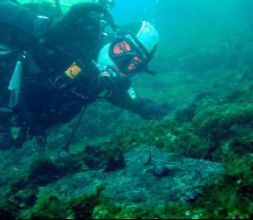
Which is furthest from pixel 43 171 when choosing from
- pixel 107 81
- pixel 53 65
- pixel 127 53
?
pixel 127 53

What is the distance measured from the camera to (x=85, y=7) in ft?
23.2

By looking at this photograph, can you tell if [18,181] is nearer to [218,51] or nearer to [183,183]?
[183,183]

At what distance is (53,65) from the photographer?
24.0ft

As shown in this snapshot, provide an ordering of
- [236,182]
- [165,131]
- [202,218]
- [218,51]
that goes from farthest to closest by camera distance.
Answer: [218,51], [165,131], [236,182], [202,218]

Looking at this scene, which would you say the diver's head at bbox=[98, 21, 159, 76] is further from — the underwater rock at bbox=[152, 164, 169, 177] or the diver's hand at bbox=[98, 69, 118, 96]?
the underwater rock at bbox=[152, 164, 169, 177]

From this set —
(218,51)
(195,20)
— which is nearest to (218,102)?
(218,51)

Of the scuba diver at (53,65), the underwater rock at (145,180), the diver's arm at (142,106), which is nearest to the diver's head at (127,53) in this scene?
the scuba diver at (53,65)

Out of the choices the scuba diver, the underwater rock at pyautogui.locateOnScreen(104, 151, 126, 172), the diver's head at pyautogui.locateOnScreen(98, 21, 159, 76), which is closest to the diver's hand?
the scuba diver

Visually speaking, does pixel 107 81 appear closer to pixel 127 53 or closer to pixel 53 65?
pixel 127 53

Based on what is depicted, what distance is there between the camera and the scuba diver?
6.94 meters

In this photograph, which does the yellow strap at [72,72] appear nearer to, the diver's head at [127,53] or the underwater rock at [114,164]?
the diver's head at [127,53]

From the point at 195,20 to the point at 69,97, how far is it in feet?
96.4

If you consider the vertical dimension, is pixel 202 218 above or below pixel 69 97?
above

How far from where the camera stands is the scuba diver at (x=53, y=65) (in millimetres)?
6941
